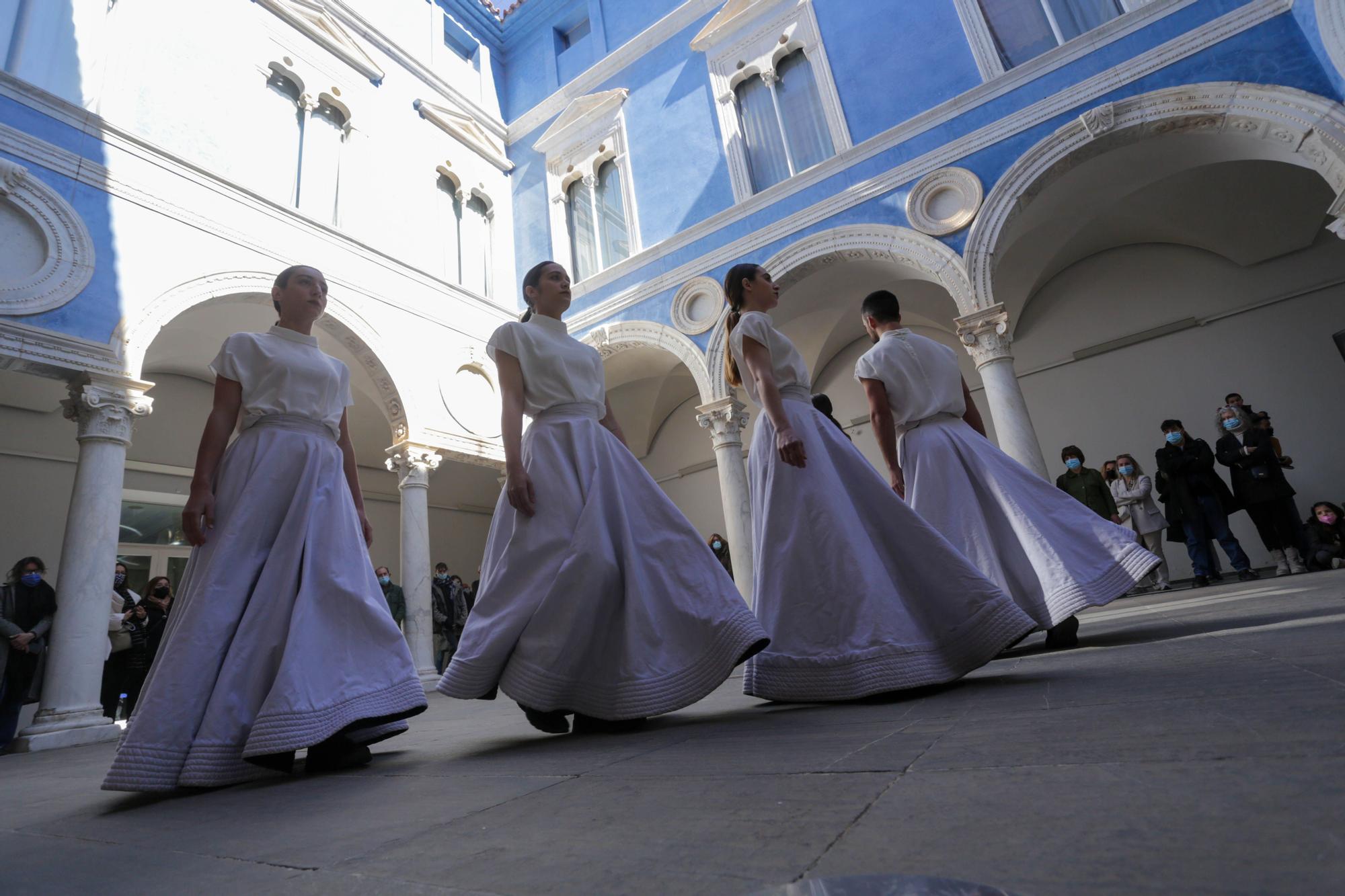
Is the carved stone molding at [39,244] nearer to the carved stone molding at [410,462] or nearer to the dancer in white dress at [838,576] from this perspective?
the carved stone molding at [410,462]

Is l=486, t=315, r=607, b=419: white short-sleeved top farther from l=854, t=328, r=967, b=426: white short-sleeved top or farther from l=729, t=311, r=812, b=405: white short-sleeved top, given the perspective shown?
l=854, t=328, r=967, b=426: white short-sleeved top

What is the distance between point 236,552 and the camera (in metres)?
2.16

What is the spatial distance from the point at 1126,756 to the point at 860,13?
35.8ft

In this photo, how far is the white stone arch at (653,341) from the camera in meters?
9.99

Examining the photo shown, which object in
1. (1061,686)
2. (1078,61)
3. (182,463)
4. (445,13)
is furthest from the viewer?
(445,13)

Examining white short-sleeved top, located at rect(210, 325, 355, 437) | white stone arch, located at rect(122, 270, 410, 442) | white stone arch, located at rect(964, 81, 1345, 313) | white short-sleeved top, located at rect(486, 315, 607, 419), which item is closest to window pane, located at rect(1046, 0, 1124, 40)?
white stone arch, located at rect(964, 81, 1345, 313)

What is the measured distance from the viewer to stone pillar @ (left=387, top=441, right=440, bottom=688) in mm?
8992

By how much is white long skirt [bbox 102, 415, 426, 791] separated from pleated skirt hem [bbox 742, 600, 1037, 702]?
47.1 inches

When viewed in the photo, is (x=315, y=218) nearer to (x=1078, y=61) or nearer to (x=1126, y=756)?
(x=1078, y=61)

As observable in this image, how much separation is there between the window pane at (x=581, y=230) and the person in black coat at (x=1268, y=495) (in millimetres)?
9104

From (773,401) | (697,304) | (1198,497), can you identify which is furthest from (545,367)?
(697,304)

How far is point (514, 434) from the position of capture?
2451 millimetres

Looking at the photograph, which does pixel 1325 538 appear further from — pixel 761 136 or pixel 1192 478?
pixel 761 136

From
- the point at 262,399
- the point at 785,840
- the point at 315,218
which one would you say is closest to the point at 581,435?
the point at 262,399
